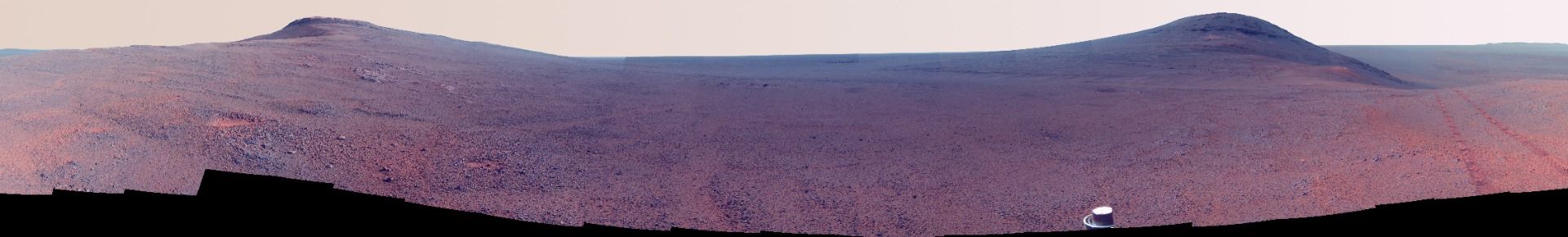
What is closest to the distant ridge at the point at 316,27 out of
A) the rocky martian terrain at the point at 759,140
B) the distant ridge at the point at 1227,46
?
the rocky martian terrain at the point at 759,140

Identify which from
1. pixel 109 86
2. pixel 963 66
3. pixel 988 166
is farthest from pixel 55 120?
pixel 963 66

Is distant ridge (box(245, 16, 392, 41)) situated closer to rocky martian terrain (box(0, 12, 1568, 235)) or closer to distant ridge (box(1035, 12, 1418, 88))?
rocky martian terrain (box(0, 12, 1568, 235))

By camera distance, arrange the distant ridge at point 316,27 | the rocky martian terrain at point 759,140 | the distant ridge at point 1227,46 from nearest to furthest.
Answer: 1. the rocky martian terrain at point 759,140
2. the distant ridge at point 316,27
3. the distant ridge at point 1227,46

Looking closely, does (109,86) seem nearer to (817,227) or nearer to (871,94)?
(817,227)

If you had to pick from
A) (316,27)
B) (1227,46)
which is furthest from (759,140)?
(1227,46)

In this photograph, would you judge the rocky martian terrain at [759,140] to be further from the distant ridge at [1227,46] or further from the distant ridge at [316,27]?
the distant ridge at [1227,46]

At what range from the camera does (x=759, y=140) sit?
1107 centimetres

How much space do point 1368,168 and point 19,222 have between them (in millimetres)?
10149

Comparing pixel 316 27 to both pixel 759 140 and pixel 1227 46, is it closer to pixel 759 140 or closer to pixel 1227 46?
pixel 759 140

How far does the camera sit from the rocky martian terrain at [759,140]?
8086mm

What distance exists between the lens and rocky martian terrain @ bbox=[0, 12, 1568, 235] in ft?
26.5

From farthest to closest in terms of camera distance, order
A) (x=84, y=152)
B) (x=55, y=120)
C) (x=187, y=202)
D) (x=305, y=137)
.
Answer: (x=305, y=137) < (x=55, y=120) < (x=84, y=152) < (x=187, y=202)

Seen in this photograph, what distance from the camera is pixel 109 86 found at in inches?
420

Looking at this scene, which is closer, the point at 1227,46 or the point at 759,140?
the point at 759,140
